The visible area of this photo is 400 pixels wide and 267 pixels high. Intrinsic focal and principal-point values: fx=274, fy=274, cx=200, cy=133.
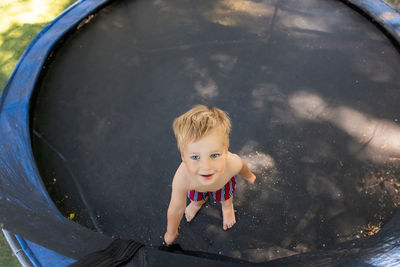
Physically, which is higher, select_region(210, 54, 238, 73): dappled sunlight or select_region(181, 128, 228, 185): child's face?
select_region(181, 128, 228, 185): child's face

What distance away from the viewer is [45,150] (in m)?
1.41

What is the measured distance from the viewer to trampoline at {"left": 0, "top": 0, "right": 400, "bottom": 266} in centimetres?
111

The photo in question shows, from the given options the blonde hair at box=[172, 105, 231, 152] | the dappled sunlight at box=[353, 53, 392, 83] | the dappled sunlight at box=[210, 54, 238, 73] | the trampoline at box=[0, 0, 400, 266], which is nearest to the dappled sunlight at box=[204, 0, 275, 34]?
Answer: the trampoline at box=[0, 0, 400, 266]

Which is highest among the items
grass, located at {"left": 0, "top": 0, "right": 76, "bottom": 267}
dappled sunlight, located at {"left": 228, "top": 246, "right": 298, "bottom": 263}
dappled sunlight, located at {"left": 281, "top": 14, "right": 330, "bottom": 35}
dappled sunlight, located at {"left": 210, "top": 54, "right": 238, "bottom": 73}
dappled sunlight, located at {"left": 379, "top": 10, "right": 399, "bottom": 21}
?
dappled sunlight, located at {"left": 379, "top": 10, "right": 399, "bottom": 21}

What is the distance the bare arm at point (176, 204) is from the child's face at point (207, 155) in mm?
123

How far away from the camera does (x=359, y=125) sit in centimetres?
144

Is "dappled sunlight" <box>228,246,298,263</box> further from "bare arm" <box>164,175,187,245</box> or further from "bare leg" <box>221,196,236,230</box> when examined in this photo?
"bare arm" <box>164,175,187,245</box>

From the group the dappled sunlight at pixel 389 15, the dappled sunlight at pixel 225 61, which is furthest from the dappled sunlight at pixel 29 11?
the dappled sunlight at pixel 389 15

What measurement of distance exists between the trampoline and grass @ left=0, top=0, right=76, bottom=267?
0.32 metres

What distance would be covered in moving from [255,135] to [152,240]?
71cm

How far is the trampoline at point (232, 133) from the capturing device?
1110mm

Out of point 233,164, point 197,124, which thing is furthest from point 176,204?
point 197,124

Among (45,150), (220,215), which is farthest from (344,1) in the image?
(45,150)

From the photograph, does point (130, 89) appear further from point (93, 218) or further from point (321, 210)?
point (321, 210)
